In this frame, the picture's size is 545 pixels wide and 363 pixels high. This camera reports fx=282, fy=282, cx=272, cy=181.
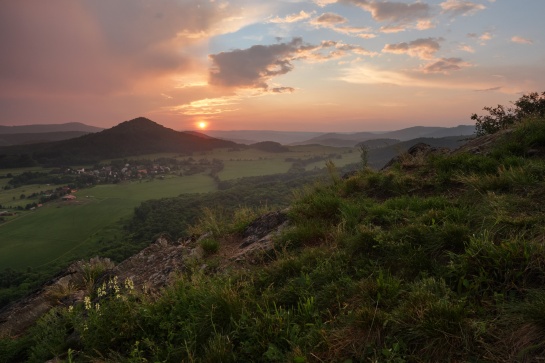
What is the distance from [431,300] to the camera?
304cm

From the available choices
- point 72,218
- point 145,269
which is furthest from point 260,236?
point 72,218

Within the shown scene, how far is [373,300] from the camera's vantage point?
11.3 ft

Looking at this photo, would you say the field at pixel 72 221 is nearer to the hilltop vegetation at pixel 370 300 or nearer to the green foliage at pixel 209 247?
the green foliage at pixel 209 247

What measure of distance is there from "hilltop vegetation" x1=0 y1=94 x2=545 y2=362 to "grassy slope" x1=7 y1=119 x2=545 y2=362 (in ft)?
0.05

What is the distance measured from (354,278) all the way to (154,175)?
18772 centimetres

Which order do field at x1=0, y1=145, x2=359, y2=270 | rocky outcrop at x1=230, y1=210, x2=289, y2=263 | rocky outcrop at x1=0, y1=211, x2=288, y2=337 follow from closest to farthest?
rocky outcrop at x1=230, y1=210, x2=289, y2=263 < rocky outcrop at x1=0, y1=211, x2=288, y2=337 < field at x1=0, y1=145, x2=359, y2=270

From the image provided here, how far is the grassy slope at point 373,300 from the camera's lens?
9.05ft

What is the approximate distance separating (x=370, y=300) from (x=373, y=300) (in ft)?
0.19

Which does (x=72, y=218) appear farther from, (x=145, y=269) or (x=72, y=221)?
(x=145, y=269)

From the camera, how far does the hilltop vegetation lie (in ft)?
9.06

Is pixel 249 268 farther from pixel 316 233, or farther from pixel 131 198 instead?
pixel 131 198

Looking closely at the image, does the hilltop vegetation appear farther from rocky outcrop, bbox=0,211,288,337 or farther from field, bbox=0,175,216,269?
field, bbox=0,175,216,269

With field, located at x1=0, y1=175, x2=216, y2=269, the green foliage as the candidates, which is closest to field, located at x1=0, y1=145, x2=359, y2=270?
field, located at x1=0, y1=175, x2=216, y2=269

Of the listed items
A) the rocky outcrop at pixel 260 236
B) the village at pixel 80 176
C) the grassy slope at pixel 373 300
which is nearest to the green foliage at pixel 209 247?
the rocky outcrop at pixel 260 236
